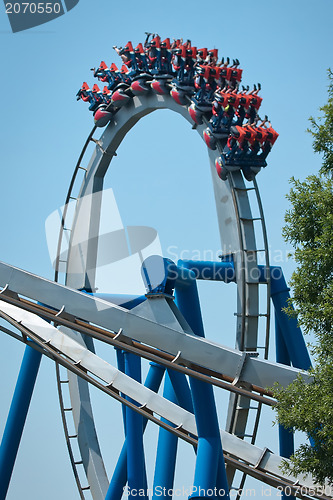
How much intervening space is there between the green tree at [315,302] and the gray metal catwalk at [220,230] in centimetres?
366

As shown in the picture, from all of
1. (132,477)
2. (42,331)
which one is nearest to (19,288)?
(42,331)

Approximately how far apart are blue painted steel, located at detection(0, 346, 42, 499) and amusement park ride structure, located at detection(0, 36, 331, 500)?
2 centimetres

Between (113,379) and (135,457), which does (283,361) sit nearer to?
(135,457)

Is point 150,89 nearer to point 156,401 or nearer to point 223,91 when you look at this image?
point 223,91

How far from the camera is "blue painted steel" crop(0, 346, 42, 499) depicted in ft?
35.6

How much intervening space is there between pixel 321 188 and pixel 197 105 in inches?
189

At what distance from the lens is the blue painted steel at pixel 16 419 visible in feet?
35.6

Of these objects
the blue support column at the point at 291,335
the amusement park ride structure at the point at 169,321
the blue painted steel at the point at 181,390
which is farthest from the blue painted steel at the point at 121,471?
the blue support column at the point at 291,335

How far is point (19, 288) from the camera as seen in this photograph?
24.9 ft

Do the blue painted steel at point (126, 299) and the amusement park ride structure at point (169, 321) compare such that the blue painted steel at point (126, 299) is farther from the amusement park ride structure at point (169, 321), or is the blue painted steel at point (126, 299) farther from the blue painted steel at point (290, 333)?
the blue painted steel at point (290, 333)

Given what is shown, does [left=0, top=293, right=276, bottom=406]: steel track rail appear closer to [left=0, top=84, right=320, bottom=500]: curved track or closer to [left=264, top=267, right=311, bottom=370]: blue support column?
[left=0, top=84, right=320, bottom=500]: curved track

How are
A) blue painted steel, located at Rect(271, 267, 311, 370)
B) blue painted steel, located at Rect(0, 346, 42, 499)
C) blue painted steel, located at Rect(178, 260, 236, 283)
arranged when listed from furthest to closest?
1. blue painted steel, located at Rect(0, 346, 42, 499)
2. blue painted steel, located at Rect(178, 260, 236, 283)
3. blue painted steel, located at Rect(271, 267, 311, 370)

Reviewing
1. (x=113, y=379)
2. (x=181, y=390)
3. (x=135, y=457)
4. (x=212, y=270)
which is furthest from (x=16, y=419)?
(x=212, y=270)

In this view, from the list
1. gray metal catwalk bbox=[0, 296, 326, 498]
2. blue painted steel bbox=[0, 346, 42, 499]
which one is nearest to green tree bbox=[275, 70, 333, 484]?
gray metal catwalk bbox=[0, 296, 326, 498]
